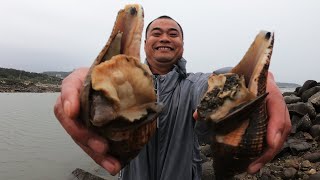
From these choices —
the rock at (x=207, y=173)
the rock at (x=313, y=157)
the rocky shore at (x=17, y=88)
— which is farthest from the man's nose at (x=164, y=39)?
the rocky shore at (x=17, y=88)

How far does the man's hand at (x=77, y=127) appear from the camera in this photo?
2.02 metres

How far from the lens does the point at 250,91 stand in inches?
82.0

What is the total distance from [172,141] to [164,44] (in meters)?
1.10

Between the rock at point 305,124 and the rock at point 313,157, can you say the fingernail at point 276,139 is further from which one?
the rock at point 305,124

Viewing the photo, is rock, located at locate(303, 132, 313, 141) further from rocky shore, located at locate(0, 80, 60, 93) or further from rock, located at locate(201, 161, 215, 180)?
rocky shore, located at locate(0, 80, 60, 93)

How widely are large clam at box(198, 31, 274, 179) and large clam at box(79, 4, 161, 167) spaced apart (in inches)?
13.8

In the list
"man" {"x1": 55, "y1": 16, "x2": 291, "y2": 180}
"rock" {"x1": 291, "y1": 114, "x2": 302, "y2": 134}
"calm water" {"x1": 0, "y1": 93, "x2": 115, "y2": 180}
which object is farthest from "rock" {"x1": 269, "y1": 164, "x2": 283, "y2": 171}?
"man" {"x1": 55, "y1": 16, "x2": 291, "y2": 180}

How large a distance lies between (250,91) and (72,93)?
1.07 metres

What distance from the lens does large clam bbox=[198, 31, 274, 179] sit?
6.64 feet

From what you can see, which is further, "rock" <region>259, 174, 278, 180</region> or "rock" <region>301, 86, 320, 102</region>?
"rock" <region>301, 86, 320, 102</region>

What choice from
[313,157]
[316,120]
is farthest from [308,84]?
[313,157]

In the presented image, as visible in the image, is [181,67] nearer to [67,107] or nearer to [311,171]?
[67,107]

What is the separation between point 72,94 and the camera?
207 cm

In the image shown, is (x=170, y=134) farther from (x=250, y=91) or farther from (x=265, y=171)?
(x=265, y=171)
